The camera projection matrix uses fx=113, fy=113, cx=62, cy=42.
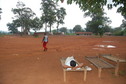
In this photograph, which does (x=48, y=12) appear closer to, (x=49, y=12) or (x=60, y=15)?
(x=49, y=12)

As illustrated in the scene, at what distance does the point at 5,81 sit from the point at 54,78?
179 centimetres

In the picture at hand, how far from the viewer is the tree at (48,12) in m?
45.2

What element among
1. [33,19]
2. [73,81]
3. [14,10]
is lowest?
[73,81]

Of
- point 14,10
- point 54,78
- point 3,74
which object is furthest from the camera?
point 14,10

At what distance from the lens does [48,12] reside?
45.3 meters

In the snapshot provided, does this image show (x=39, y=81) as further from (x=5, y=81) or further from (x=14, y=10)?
(x=14, y=10)

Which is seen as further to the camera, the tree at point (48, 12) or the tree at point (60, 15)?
the tree at point (60, 15)

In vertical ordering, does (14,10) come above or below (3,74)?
above

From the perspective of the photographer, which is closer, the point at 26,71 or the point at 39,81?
the point at 39,81

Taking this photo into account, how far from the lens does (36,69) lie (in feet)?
17.5

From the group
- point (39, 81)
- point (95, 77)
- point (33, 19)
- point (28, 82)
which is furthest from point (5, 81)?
point (33, 19)

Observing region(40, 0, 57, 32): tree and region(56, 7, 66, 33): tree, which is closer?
region(40, 0, 57, 32): tree

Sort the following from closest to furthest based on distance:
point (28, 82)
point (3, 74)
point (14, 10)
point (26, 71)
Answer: point (28, 82) < point (3, 74) < point (26, 71) < point (14, 10)

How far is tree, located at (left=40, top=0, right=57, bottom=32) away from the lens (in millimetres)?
45178
